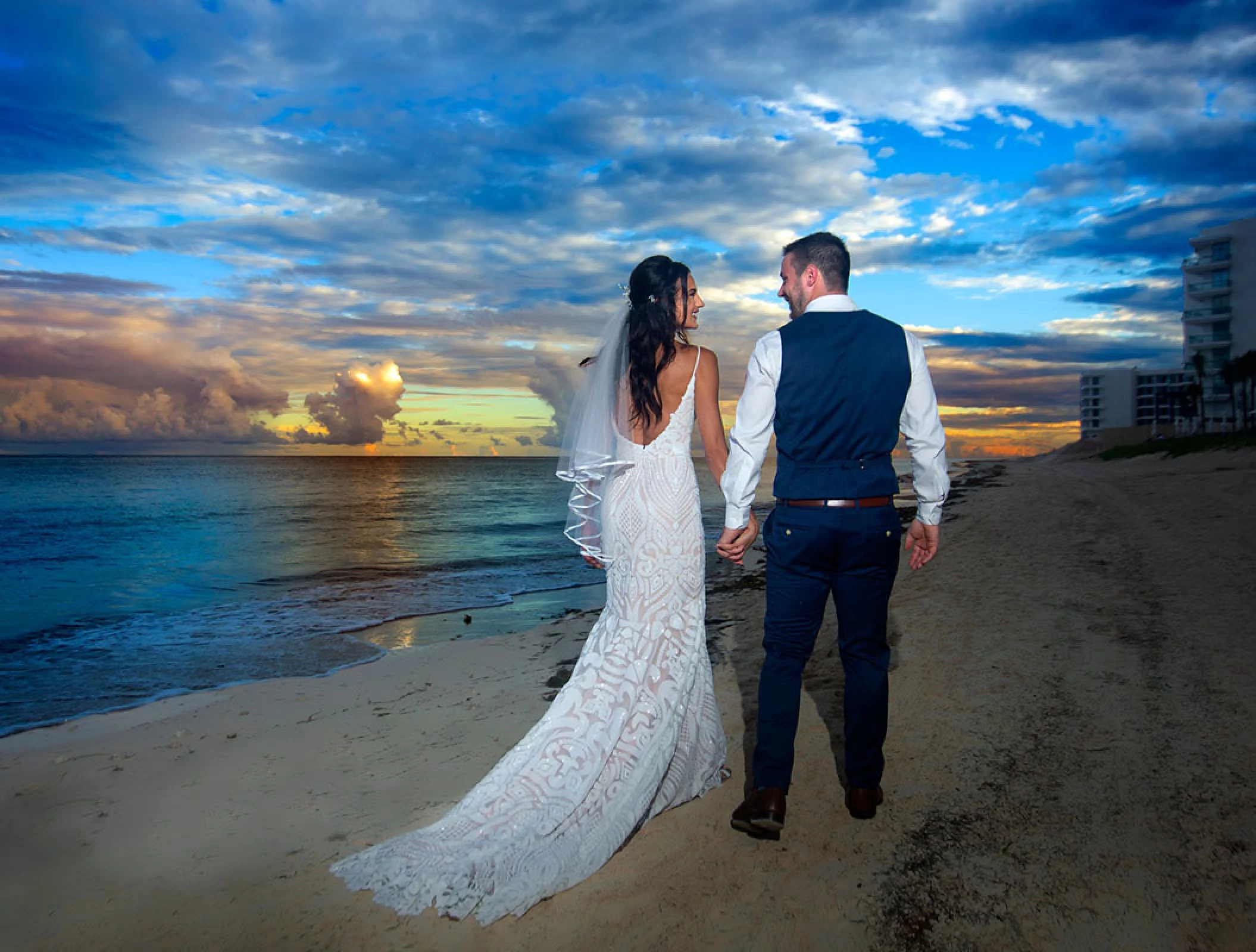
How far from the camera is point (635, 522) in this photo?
3.80m

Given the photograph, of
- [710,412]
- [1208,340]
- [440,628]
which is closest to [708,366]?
[710,412]

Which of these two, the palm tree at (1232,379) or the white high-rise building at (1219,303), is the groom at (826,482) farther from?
the white high-rise building at (1219,303)

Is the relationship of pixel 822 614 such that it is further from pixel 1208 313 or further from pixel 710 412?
pixel 1208 313

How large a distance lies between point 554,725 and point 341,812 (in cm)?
145

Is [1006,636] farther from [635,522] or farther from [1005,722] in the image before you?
[635,522]

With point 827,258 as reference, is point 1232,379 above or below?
above

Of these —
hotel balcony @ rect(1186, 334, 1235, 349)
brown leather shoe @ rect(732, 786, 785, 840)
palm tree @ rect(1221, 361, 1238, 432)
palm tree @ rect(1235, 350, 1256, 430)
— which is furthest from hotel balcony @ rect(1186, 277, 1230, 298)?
brown leather shoe @ rect(732, 786, 785, 840)

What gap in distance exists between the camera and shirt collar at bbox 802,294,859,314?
3.36 m

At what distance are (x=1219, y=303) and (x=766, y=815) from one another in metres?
80.1

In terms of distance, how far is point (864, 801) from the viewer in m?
3.53

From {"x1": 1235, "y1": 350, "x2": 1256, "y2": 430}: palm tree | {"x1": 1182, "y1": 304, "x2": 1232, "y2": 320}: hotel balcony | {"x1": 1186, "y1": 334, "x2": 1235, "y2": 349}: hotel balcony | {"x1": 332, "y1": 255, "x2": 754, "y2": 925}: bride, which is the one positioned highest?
{"x1": 1182, "y1": 304, "x2": 1232, "y2": 320}: hotel balcony

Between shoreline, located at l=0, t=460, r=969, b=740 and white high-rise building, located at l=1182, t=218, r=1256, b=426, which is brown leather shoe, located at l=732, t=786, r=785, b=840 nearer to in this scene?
shoreline, located at l=0, t=460, r=969, b=740

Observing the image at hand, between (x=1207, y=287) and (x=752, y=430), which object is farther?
(x=1207, y=287)

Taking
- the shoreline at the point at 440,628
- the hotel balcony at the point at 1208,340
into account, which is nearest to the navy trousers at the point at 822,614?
the shoreline at the point at 440,628
